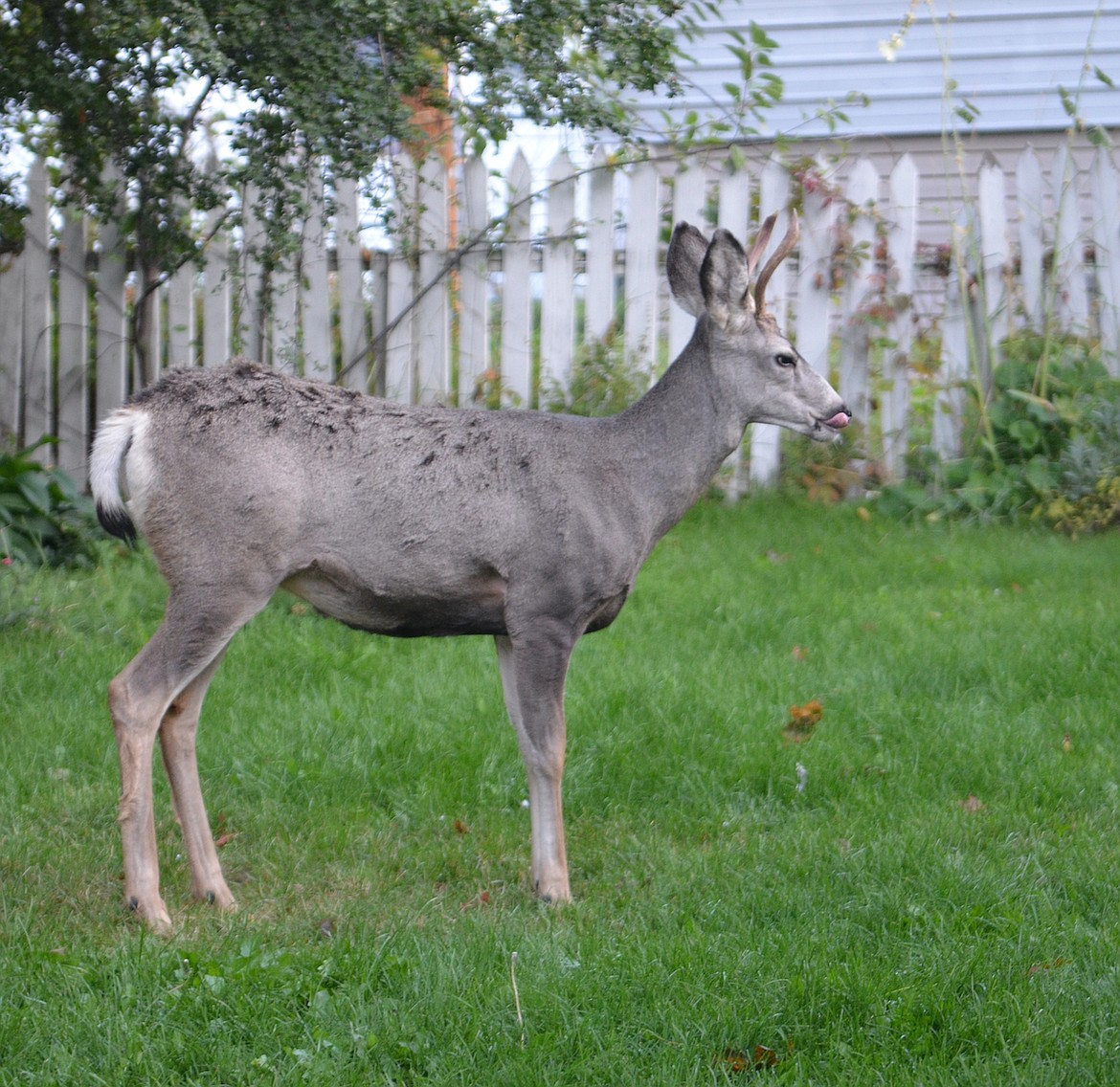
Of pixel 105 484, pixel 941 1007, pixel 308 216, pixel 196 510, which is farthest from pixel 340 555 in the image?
pixel 308 216

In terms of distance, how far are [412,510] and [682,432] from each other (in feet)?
3.39

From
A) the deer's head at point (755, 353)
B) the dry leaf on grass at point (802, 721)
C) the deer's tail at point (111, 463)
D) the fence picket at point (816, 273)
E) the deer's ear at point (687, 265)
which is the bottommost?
the dry leaf on grass at point (802, 721)

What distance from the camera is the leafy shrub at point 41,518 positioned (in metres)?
7.46

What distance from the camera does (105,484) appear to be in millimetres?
4020

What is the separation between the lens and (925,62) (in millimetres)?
13359

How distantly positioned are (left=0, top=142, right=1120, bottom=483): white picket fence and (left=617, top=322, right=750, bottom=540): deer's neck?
459 centimetres

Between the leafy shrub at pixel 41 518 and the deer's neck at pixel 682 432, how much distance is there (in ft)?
13.7

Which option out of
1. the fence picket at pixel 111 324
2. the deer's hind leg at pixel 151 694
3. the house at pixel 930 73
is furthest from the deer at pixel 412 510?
the house at pixel 930 73

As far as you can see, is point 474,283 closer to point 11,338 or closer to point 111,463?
point 11,338

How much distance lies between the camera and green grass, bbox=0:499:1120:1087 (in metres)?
3.21

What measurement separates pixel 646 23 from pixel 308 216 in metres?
2.29

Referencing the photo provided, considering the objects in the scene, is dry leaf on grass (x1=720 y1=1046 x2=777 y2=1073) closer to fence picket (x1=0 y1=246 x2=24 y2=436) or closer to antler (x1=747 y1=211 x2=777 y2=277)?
antler (x1=747 y1=211 x2=777 y2=277)

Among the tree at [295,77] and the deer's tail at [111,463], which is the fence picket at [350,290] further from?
the deer's tail at [111,463]

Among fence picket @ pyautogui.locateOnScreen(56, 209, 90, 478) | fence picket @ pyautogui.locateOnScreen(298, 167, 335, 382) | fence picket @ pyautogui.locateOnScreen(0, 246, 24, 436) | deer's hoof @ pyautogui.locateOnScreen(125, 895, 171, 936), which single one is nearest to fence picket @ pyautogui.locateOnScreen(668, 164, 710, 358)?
fence picket @ pyautogui.locateOnScreen(298, 167, 335, 382)
